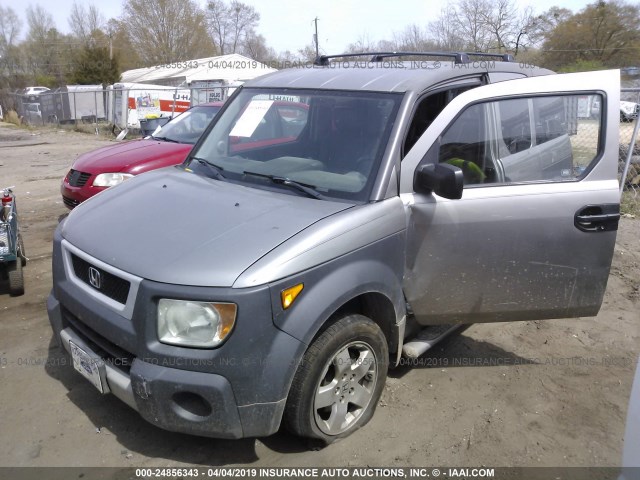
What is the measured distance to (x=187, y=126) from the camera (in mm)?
7906

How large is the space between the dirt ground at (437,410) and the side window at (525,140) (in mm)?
1440

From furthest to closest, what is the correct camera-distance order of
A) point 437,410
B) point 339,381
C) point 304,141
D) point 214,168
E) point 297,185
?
point 214,168 < point 304,141 < point 437,410 < point 297,185 < point 339,381

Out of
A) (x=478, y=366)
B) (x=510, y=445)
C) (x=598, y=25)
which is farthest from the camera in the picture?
(x=598, y=25)

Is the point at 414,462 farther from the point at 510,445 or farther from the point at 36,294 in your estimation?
the point at 36,294

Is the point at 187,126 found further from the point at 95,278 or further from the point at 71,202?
the point at 95,278

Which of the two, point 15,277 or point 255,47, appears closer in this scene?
point 15,277

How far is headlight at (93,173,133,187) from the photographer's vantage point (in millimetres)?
6562

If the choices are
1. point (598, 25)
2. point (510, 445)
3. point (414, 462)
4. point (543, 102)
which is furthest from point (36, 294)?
point (598, 25)

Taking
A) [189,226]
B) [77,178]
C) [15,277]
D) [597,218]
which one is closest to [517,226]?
[597,218]

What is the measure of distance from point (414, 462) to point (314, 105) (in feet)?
7.57

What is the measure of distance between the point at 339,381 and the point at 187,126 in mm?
5840

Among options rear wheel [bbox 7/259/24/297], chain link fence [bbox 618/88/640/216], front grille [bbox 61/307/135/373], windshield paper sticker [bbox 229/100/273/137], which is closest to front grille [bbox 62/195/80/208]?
rear wheel [bbox 7/259/24/297]

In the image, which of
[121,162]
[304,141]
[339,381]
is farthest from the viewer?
[121,162]

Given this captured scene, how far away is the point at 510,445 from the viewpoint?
3.17 metres
